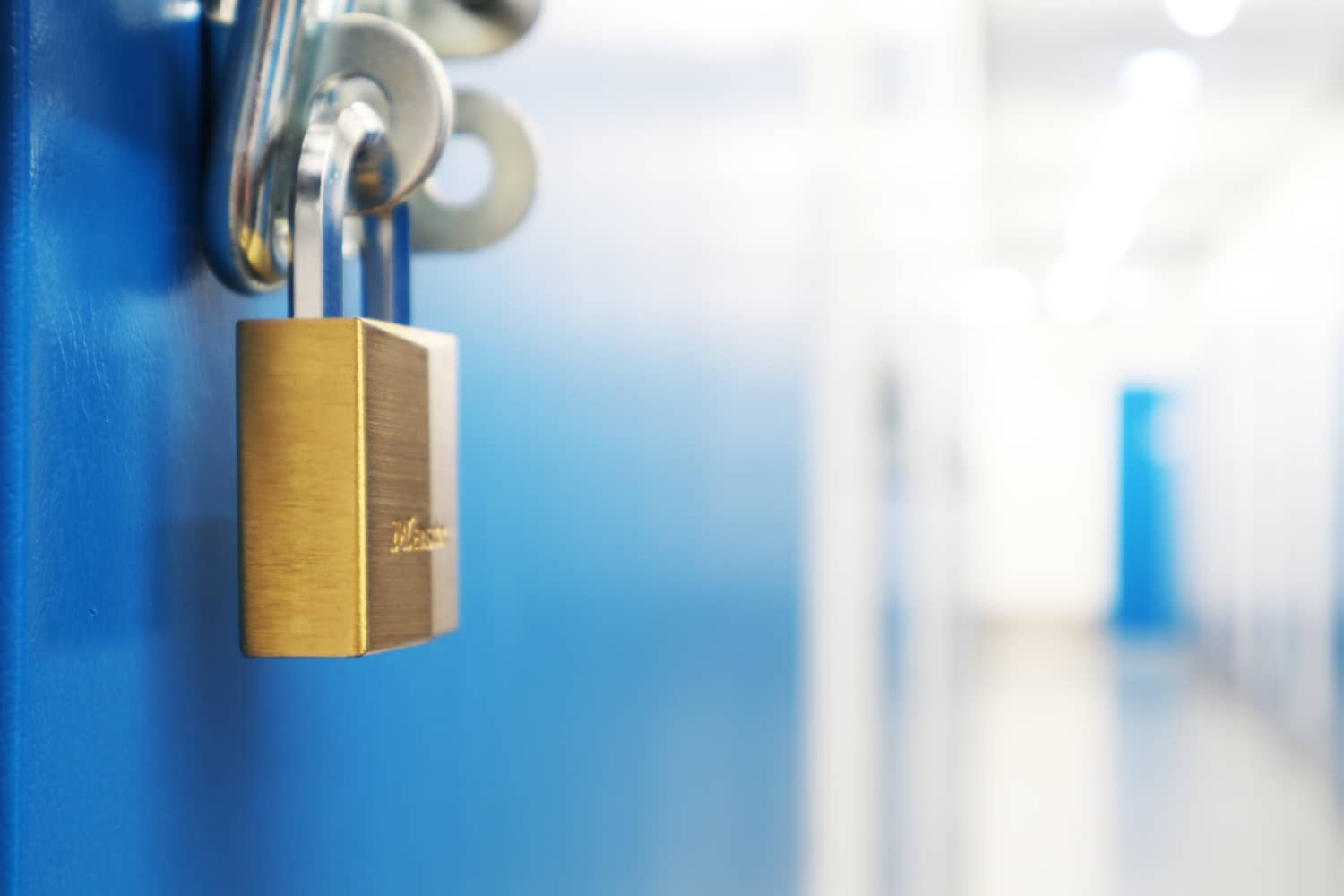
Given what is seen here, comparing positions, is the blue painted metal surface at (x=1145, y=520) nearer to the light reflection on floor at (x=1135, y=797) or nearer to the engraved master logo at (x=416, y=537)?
the light reflection on floor at (x=1135, y=797)

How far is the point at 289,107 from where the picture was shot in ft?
0.65

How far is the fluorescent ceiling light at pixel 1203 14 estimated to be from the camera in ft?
14.7

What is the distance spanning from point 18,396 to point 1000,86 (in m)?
6.01

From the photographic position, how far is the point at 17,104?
0.50 ft

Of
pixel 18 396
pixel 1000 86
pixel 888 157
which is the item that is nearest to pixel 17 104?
pixel 18 396

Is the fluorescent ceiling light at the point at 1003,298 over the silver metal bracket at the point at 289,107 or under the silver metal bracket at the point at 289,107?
over

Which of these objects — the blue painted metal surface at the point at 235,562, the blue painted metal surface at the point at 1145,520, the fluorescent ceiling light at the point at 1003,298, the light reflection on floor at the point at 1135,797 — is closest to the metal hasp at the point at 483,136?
the blue painted metal surface at the point at 235,562

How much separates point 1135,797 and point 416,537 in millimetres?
5505

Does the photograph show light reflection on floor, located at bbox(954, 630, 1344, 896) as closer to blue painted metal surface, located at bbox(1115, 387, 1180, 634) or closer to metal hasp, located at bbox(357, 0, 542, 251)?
blue painted metal surface, located at bbox(1115, 387, 1180, 634)

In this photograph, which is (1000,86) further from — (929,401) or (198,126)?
(198,126)

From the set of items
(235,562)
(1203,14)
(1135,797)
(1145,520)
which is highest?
(1203,14)

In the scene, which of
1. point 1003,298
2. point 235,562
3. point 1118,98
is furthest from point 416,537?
point 1003,298

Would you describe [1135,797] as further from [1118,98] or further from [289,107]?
[289,107]

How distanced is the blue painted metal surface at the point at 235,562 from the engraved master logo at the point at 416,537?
28 millimetres
